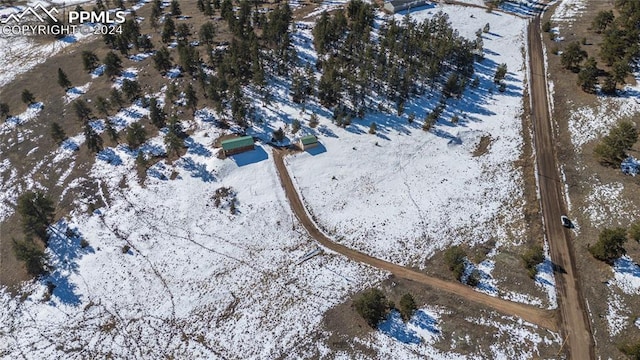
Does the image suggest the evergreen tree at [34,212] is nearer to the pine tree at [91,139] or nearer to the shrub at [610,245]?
the pine tree at [91,139]

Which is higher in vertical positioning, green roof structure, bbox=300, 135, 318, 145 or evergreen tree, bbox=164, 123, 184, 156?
green roof structure, bbox=300, 135, 318, 145

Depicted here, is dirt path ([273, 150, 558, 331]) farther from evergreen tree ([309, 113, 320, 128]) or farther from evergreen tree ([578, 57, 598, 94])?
evergreen tree ([578, 57, 598, 94])

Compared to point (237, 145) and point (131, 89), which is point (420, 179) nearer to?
point (237, 145)

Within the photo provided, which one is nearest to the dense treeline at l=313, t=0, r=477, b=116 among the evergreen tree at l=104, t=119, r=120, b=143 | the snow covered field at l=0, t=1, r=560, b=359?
the snow covered field at l=0, t=1, r=560, b=359

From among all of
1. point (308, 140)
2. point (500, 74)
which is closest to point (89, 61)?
point (308, 140)

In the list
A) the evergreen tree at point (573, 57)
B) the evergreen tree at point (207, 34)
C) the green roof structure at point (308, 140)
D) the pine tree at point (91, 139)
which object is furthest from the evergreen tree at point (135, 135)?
the evergreen tree at point (573, 57)

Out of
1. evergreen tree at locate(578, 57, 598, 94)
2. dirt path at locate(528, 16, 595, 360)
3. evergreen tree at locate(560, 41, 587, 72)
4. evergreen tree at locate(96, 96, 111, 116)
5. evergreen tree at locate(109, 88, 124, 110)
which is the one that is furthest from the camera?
evergreen tree at locate(560, 41, 587, 72)

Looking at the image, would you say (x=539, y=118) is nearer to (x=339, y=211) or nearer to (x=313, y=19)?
(x=339, y=211)
